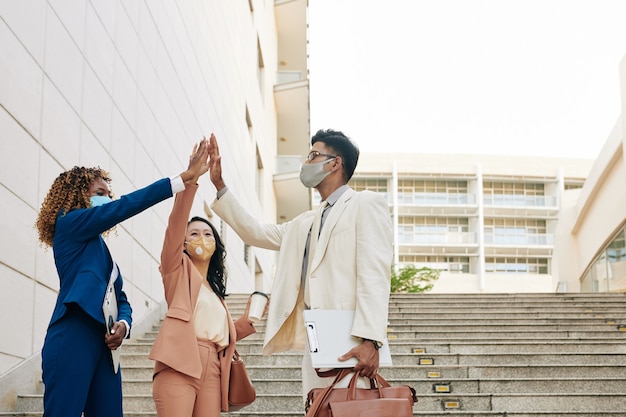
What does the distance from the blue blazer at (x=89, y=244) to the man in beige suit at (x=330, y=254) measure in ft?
1.47

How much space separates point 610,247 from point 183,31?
1302 centimetres

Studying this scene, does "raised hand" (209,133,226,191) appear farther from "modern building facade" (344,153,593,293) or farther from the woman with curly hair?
"modern building facade" (344,153,593,293)

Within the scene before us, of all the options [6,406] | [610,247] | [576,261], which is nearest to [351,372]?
[6,406]

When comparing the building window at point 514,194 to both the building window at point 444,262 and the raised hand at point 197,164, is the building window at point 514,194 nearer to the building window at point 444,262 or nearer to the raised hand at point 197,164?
the building window at point 444,262

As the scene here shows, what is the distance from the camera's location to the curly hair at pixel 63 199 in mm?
4008

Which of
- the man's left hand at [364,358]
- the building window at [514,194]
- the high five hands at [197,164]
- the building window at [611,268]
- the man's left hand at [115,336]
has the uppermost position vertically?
the building window at [514,194]

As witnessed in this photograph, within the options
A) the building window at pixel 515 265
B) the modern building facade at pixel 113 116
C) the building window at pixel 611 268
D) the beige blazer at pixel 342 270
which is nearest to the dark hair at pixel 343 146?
the beige blazer at pixel 342 270

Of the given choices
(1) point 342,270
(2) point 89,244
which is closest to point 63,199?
(2) point 89,244

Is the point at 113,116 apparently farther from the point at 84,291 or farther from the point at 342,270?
the point at 342,270

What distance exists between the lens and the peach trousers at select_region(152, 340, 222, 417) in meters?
4.35

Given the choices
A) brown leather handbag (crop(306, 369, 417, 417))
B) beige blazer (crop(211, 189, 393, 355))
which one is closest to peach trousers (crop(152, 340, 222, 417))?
beige blazer (crop(211, 189, 393, 355))

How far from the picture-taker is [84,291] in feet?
12.5

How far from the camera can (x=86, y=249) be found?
395 centimetres

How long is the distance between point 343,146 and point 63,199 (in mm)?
1369
